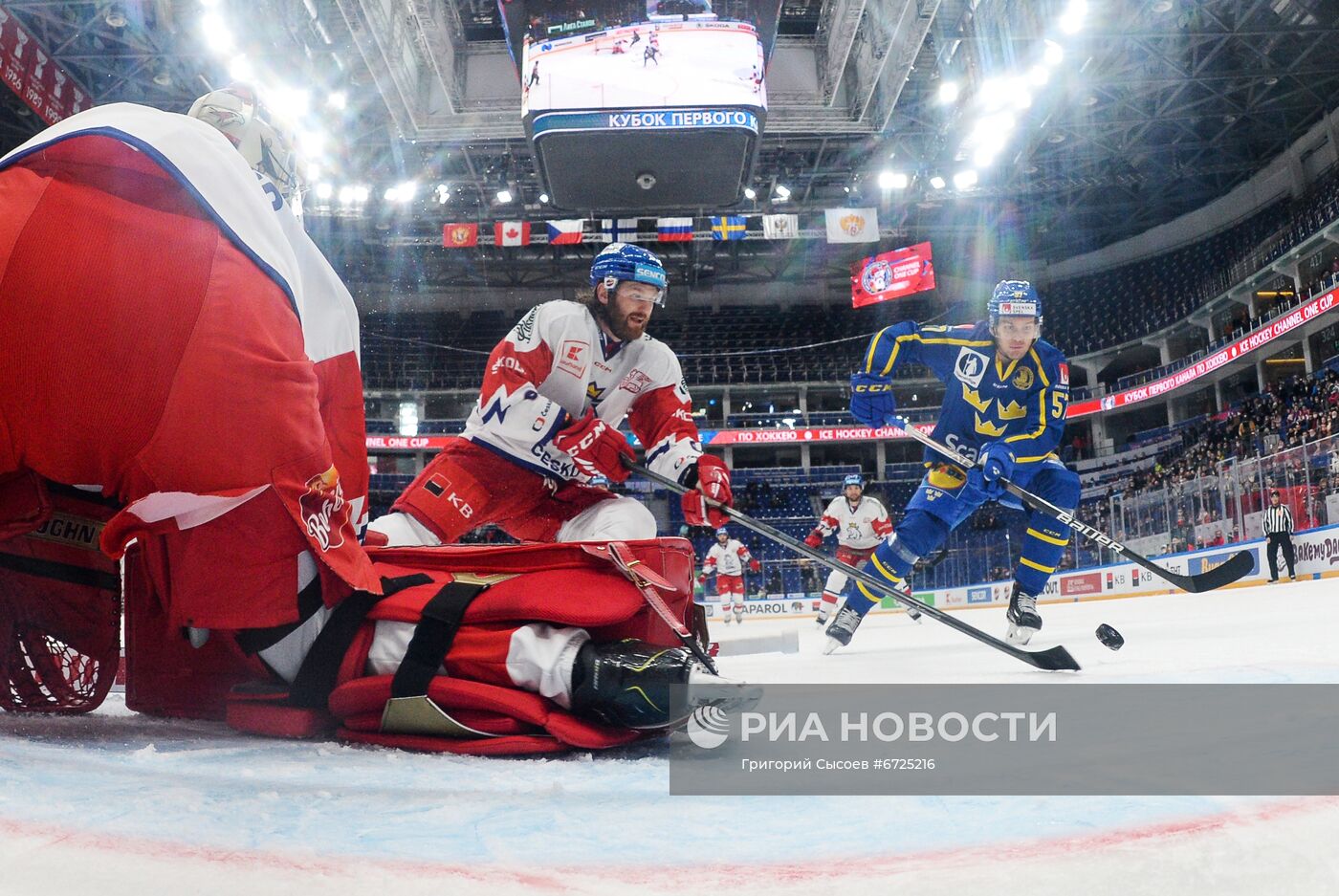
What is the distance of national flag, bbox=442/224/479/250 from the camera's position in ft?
55.3

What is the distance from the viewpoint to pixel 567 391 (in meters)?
2.56

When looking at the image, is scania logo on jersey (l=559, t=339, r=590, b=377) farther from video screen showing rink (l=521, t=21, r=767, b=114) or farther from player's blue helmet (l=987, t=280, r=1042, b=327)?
video screen showing rink (l=521, t=21, r=767, b=114)

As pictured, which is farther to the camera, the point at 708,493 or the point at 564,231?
the point at 564,231

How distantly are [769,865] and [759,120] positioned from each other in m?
8.37

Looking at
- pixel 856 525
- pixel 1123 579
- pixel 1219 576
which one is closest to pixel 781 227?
pixel 1123 579

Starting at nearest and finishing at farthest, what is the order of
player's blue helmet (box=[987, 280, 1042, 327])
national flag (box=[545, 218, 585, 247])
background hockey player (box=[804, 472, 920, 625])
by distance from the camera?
player's blue helmet (box=[987, 280, 1042, 327]) < background hockey player (box=[804, 472, 920, 625]) < national flag (box=[545, 218, 585, 247])

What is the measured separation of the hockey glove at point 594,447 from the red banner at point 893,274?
16.4 m

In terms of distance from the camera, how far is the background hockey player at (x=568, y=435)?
2432 mm

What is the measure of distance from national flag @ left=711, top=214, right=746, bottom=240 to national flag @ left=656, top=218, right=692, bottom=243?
1.80 ft

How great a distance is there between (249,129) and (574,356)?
1.13 meters

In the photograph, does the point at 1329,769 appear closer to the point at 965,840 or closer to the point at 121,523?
the point at 965,840

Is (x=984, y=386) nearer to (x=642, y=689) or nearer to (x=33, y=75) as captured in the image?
(x=642, y=689)

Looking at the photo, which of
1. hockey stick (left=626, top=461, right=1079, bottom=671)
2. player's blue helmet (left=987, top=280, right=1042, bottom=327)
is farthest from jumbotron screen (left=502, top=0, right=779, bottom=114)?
hockey stick (left=626, top=461, right=1079, bottom=671)

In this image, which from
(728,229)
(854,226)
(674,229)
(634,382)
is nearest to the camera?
(634,382)
